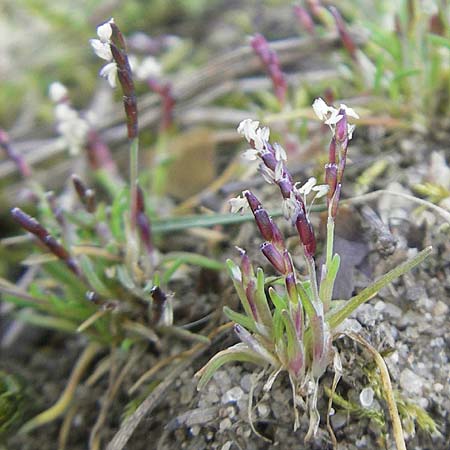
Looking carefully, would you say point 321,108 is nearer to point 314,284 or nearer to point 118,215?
point 314,284

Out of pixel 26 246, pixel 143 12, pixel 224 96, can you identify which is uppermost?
pixel 143 12

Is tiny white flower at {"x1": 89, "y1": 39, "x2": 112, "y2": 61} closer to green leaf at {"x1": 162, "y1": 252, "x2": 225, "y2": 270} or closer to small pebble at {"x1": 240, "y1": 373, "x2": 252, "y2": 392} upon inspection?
green leaf at {"x1": 162, "y1": 252, "x2": 225, "y2": 270}

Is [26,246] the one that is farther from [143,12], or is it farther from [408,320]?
[408,320]

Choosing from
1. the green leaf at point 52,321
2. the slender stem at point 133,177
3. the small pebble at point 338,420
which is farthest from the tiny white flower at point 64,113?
the small pebble at point 338,420

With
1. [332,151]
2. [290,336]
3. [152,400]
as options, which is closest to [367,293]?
[290,336]

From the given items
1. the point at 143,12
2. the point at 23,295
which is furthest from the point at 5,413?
the point at 143,12

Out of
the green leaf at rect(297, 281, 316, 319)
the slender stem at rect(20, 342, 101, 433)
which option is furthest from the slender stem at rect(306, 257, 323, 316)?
the slender stem at rect(20, 342, 101, 433)
